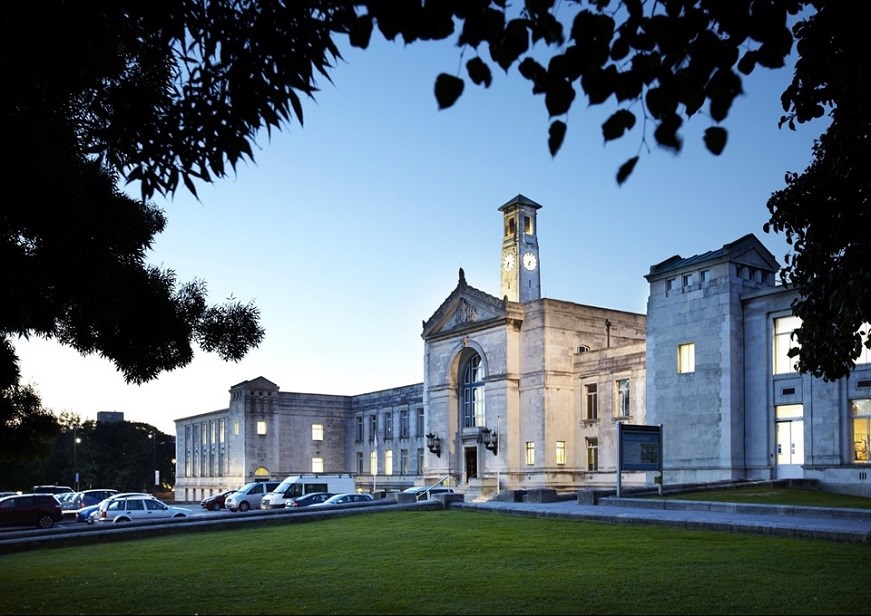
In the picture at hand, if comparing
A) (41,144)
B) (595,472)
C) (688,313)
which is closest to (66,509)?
(595,472)

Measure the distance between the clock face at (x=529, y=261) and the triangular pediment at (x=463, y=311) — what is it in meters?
11.8

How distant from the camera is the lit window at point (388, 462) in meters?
80.3

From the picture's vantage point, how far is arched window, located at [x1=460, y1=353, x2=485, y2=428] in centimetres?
5938

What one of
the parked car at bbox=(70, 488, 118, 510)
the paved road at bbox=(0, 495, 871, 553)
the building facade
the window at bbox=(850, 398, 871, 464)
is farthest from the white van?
the window at bbox=(850, 398, 871, 464)

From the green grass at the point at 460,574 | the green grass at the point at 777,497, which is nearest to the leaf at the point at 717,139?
the green grass at the point at 460,574

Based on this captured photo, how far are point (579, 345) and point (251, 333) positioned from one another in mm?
44761

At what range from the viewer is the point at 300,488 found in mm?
47969

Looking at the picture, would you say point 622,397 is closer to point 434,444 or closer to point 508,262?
point 434,444

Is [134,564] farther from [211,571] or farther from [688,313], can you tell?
[688,313]

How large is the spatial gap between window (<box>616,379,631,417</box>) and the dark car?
29074 mm

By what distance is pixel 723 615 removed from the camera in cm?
1000

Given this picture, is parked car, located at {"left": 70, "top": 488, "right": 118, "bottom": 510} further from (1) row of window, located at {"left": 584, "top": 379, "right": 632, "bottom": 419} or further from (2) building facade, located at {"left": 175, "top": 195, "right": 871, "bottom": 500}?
(1) row of window, located at {"left": 584, "top": 379, "right": 632, "bottom": 419}

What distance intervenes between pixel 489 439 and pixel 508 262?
64.7 feet

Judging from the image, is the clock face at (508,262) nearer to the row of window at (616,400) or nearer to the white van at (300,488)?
the row of window at (616,400)
